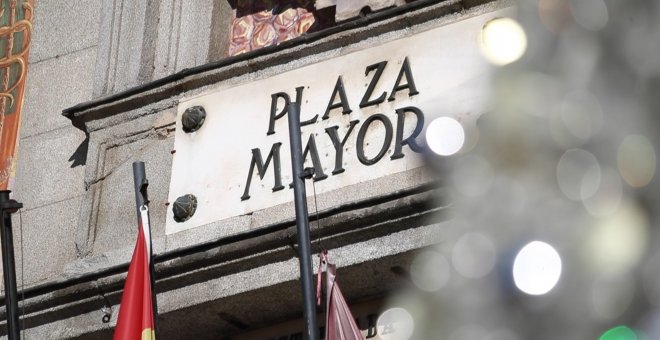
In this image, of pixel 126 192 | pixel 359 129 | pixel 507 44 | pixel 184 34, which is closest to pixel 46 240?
pixel 126 192

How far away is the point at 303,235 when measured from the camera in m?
4.48

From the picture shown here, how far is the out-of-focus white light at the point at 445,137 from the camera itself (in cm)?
107

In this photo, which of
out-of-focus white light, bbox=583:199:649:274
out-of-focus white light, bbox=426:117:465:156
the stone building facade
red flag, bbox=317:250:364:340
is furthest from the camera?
the stone building facade

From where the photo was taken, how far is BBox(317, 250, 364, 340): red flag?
479 cm

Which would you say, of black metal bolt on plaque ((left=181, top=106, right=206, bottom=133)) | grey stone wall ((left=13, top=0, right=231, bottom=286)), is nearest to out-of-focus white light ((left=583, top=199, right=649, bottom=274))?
black metal bolt on plaque ((left=181, top=106, right=206, bottom=133))

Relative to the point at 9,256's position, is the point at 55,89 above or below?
above

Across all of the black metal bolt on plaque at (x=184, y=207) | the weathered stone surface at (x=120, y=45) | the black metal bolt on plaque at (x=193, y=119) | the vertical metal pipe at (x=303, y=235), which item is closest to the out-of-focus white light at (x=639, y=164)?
the vertical metal pipe at (x=303, y=235)

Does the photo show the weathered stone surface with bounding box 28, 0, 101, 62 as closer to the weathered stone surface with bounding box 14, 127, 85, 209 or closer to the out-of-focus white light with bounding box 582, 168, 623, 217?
the weathered stone surface with bounding box 14, 127, 85, 209

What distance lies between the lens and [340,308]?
192 inches

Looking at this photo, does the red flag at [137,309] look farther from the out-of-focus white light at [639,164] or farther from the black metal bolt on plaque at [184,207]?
the out-of-focus white light at [639,164]

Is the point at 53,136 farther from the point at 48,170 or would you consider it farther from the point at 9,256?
the point at 9,256

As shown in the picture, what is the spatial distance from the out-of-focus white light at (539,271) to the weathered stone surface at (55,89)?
623cm

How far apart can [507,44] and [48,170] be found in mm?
6147

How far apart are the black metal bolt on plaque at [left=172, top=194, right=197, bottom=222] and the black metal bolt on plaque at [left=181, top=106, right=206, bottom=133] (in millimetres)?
363
